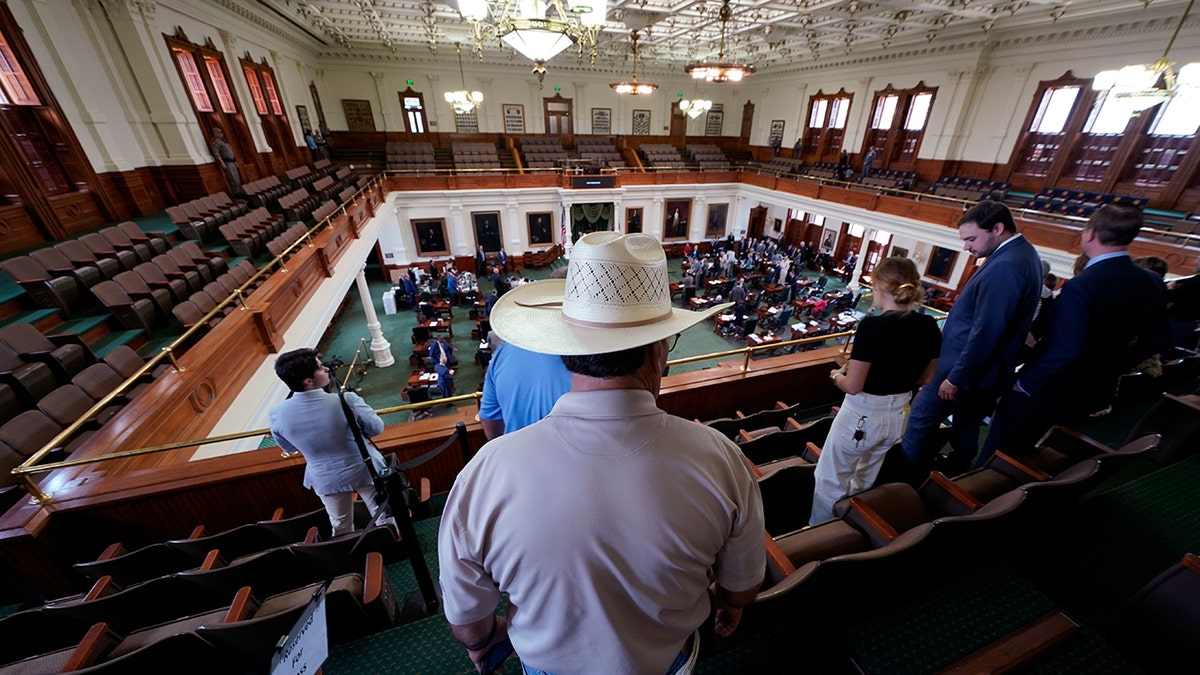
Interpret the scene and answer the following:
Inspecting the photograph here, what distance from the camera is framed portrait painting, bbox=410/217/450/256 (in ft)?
49.9

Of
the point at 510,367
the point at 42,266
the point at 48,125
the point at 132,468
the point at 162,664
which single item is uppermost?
the point at 48,125

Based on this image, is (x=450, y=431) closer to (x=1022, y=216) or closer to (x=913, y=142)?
(x=1022, y=216)

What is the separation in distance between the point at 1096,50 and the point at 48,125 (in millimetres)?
21494

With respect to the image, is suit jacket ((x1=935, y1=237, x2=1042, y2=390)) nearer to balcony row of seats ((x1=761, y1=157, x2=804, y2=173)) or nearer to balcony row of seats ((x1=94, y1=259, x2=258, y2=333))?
balcony row of seats ((x1=94, y1=259, x2=258, y2=333))

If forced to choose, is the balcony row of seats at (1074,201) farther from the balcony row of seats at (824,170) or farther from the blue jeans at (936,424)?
the blue jeans at (936,424)

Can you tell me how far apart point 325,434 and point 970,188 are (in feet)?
54.2

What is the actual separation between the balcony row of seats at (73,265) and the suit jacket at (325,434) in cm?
443

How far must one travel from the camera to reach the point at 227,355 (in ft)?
13.1

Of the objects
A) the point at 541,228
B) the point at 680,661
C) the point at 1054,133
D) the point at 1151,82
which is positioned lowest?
the point at 541,228

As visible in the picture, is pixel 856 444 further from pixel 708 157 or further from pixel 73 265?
pixel 708 157

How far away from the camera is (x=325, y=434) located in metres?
2.42

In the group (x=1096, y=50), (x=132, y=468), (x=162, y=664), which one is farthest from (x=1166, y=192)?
(x=132, y=468)

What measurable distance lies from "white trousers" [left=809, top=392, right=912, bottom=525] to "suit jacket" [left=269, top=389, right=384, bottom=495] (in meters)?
2.67

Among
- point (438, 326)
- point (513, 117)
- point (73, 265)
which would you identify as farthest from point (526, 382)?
point (513, 117)
